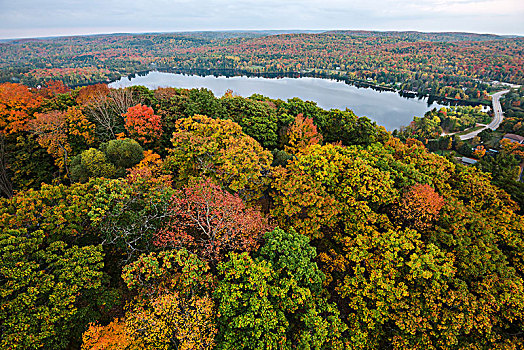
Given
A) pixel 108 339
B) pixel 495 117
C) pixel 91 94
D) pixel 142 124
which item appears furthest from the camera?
pixel 495 117

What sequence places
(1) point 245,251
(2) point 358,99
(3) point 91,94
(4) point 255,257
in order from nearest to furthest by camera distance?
(1) point 245,251, (4) point 255,257, (3) point 91,94, (2) point 358,99

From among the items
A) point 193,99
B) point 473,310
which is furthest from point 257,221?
point 193,99

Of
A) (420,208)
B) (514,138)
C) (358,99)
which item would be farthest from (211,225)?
(358,99)

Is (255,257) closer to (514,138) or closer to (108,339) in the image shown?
(108,339)

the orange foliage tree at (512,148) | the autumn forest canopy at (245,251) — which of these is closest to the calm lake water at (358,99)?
the orange foliage tree at (512,148)

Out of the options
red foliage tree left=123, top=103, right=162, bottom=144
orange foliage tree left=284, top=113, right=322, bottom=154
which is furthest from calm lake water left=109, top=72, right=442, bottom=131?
red foliage tree left=123, top=103, right=162, bottom=144

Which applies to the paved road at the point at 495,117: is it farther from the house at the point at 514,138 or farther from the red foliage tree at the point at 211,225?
the red foliage tree at the point at 211,225

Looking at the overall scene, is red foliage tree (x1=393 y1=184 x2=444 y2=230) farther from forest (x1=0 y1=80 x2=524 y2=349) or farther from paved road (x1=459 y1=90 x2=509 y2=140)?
paved road (x1=459 y1=90 x2=509 y2=140)

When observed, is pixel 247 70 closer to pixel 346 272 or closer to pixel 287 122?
pixel 287 122
